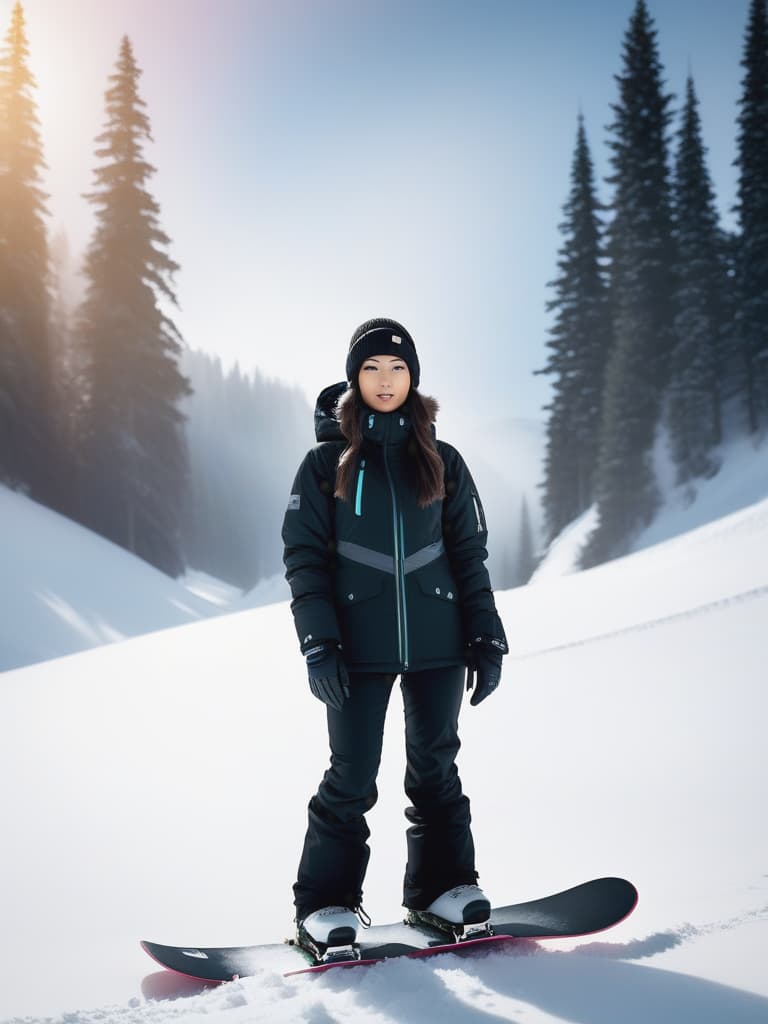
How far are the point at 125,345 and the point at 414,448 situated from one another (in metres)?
22.0

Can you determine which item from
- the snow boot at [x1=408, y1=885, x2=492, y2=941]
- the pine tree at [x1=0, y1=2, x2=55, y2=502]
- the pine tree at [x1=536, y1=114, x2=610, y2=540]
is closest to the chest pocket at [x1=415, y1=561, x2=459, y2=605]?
the snow boot at [x1=408, y1=885, x2=492, y2=941]

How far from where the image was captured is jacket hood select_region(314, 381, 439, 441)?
2721 mm

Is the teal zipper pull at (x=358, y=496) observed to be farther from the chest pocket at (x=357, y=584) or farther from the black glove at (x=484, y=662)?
the black glove at (x=484, y=662)

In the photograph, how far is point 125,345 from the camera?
74.0 ft

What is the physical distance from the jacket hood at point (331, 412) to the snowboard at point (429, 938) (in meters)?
1.73

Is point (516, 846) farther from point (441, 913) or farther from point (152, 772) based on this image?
point (152, 772)

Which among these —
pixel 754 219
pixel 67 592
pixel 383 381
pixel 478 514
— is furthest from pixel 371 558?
pixel 754 219

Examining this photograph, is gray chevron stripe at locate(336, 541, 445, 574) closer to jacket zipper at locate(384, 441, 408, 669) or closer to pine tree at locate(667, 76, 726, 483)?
jacket zipper at locate(384, 441, 408, 669)

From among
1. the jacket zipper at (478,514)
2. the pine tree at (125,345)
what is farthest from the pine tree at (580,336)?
the jacket zipper at (478,514)

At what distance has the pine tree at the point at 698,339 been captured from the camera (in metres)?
24.6

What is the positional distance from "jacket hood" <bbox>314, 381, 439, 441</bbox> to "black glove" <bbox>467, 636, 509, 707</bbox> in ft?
2.58

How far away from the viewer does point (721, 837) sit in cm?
323

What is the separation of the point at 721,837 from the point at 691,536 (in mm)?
10488

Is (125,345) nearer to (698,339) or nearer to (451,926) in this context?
(698,339)
